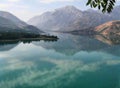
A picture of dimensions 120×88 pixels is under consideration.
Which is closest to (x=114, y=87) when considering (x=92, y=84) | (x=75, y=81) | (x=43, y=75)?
(x=92, y=84)

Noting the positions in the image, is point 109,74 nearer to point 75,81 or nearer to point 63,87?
point 75,81

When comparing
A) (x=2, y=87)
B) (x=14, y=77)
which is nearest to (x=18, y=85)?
(x=2, y=87)

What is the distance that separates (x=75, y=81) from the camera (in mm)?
60812

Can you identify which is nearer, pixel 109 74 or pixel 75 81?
pixel 75 81

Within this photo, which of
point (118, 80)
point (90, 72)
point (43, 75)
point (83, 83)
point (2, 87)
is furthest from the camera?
point (90, 72)

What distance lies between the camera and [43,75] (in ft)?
226

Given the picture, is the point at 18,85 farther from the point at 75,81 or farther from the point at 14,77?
the point at 75,81

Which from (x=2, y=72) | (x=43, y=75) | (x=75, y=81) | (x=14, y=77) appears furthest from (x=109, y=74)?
(x=2, y=72)

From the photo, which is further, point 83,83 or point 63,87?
point 83,83

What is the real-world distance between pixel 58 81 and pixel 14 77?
1337 centimetres

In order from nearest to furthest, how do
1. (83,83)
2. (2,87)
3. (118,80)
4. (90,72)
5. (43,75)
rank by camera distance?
(2,87), (83,83), (118,80), (43,75), (90,72)

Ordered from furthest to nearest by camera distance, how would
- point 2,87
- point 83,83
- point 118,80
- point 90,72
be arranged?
point 90,72 → point 118,80 → point 83,83 → point 2,87

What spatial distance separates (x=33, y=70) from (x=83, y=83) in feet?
81.5

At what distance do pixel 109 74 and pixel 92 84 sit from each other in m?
16.3
